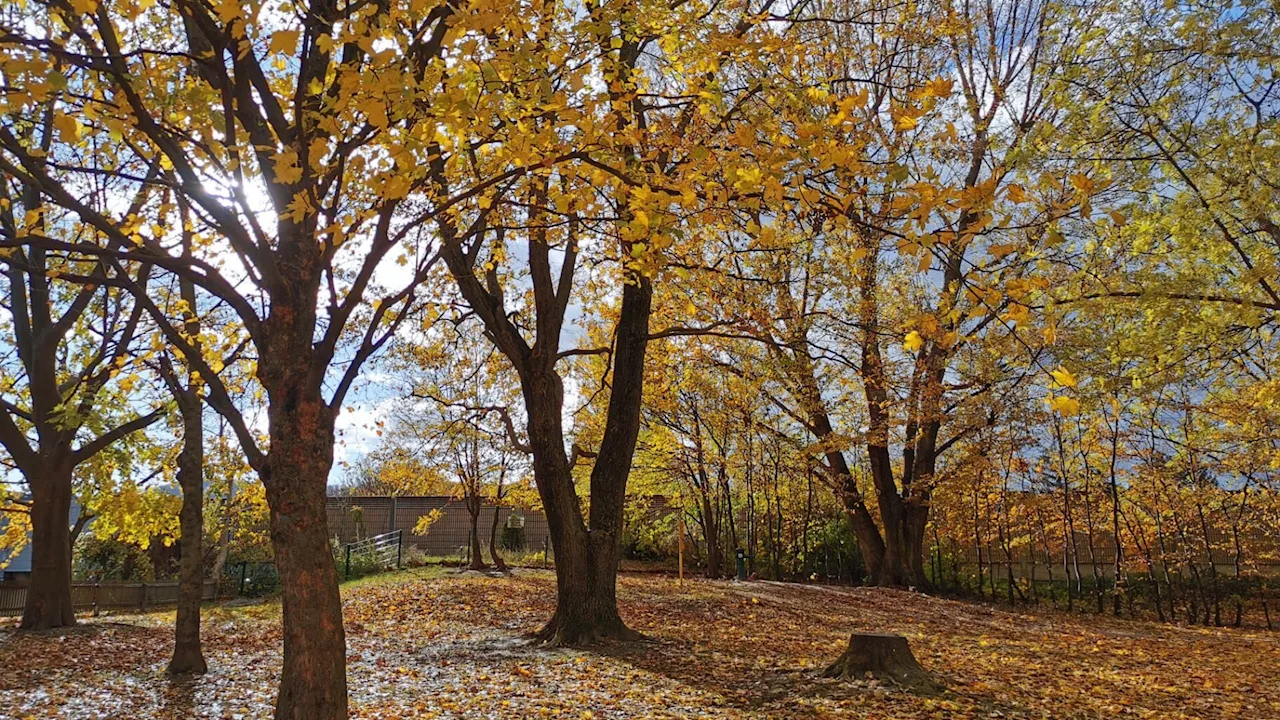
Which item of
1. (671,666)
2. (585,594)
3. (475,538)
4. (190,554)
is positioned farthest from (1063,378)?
(475,538)

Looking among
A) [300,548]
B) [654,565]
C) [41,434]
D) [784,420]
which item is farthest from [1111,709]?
[654,565]

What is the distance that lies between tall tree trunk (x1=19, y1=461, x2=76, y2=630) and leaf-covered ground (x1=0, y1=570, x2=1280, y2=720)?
0.45 m

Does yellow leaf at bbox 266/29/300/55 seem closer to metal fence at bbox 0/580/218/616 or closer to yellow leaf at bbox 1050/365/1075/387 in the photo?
yellow leaf at bbox 1050/365/1075/387

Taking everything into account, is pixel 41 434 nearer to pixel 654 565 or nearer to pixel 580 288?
pixel 580 288

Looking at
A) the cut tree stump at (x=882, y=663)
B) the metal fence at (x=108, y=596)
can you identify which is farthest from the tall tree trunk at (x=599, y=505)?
the metal fence at (x=108, y=596)

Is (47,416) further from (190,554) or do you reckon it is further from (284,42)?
(284,42)

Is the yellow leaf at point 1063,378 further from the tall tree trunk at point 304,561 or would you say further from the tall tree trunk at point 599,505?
the tall tree trunk at point 599,505

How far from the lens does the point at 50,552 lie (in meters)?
9.82

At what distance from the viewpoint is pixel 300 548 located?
355 centimetres

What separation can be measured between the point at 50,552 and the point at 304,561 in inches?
341

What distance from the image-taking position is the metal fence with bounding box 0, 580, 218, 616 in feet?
45.0

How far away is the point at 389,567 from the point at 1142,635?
1449 cm

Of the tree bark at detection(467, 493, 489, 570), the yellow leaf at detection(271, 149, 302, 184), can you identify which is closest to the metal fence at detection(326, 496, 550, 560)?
the tree bark at detection(467, 493, 489, 570)

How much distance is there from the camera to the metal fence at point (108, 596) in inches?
540
